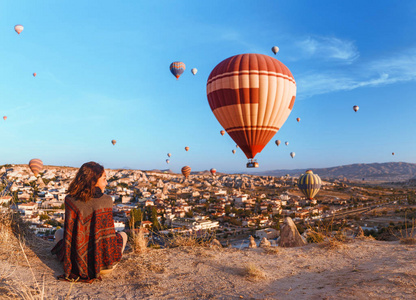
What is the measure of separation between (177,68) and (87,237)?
27343mm

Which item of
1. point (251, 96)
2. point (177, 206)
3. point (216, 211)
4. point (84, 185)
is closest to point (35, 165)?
point (177, 206)

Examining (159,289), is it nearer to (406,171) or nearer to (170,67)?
(170,67)

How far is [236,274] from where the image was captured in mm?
4059

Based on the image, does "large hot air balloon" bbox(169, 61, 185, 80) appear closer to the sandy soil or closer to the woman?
the sandy soil

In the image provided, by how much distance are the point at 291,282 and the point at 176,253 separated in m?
1.91

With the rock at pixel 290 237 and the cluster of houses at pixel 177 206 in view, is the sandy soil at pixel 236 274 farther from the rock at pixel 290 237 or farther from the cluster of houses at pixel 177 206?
the cluster of houses at pixel 177 206

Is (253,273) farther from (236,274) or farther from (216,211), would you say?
(216,211)

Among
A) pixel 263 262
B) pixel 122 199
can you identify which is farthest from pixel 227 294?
pixel 122 199

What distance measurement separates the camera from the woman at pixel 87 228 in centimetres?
354

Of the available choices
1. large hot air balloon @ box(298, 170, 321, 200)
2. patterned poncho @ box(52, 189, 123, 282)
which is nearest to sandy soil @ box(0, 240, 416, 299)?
patterned poncho @ box(52, 189, 123, 282)

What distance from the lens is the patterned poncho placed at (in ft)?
11.7

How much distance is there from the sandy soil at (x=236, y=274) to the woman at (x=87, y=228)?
0.19 m

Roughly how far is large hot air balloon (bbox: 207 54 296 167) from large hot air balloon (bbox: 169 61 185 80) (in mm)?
16935

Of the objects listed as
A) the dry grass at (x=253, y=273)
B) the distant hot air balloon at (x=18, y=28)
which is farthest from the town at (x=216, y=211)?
the dry grass at (x=253, y=273)
